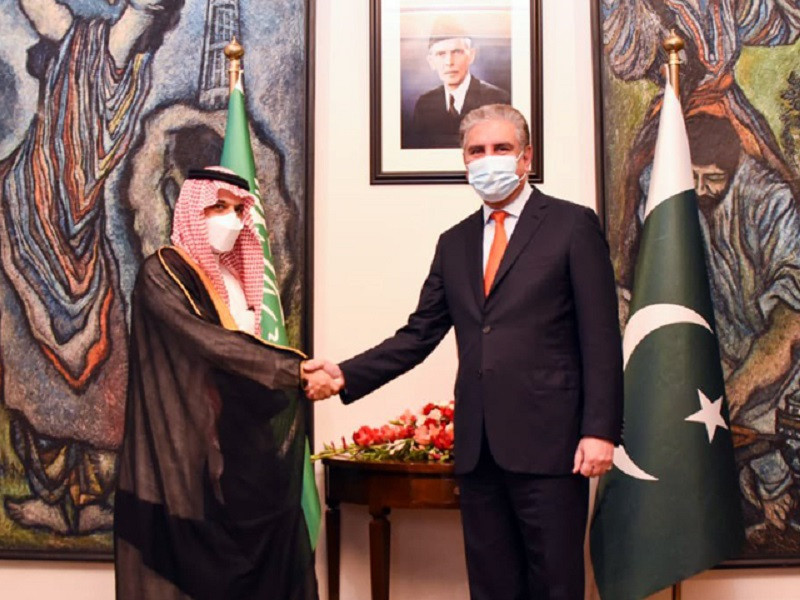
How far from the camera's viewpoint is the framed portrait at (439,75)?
13.4 ft

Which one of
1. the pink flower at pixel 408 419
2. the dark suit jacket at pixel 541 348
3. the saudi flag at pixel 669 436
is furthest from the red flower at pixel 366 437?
the dark suit jacket at pixel 541 348

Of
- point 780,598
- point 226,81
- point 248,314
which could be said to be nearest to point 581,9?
point 226,81

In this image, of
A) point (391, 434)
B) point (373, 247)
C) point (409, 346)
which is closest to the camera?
point (409, 346)

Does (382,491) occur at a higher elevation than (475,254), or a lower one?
lower

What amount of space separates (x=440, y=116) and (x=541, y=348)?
5.46 feet

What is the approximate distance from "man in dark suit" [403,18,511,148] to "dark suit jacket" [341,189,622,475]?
1.33 metres

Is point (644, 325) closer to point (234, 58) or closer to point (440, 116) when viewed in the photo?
point (440, 116)

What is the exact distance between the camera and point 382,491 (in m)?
3.51

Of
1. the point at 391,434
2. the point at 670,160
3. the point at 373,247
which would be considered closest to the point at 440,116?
the point at 373,247

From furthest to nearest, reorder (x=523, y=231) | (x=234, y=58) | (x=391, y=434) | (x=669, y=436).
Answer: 1. (x=234, y=58)
2. (x=391, y=434)
3. (x=669, y=436)
4. (x=523, y=231)

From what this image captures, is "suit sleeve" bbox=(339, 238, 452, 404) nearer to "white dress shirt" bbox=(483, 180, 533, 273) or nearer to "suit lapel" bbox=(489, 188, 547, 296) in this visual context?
"white dress shirt" bbox=(483, 180, 533, 273)

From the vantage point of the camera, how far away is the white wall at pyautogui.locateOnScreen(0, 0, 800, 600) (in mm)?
3990

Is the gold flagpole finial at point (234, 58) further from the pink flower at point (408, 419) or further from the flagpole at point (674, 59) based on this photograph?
the flagpole at point (674, 59)

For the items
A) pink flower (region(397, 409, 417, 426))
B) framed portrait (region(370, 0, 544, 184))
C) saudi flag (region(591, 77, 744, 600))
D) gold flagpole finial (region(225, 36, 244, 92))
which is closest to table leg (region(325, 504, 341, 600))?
pink flower (region(397, 409, 417, 426))
